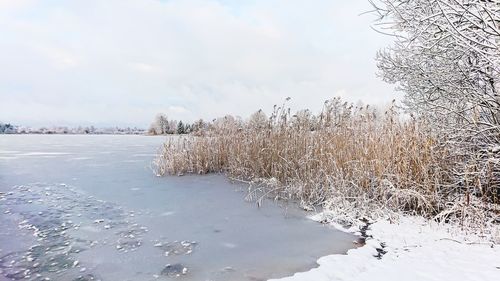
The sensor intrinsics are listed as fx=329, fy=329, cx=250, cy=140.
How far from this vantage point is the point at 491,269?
2.63m

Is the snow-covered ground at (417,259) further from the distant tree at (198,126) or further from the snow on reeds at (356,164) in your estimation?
the distant tree at (198,126)

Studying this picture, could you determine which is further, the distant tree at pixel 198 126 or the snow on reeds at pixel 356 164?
the distant tree at pixel 198 126

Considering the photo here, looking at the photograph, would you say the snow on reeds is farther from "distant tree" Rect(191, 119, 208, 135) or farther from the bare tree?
"distant tree" Rect(191, 119, 208, 135)

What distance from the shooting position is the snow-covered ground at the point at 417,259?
260 centimetres

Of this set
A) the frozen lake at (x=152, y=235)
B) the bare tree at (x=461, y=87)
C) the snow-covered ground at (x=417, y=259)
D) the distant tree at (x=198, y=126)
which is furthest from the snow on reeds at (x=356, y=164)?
the distant tree at (x=198, y=126)

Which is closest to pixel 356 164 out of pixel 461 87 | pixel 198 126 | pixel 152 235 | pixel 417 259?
pixel 461 87

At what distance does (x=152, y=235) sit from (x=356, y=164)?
3133mm

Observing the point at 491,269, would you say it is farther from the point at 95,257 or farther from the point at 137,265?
the point at 95,257

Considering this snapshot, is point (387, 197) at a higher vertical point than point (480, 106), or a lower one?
lower

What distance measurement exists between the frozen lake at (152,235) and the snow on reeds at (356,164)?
27.0 inches

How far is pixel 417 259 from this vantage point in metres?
2.94

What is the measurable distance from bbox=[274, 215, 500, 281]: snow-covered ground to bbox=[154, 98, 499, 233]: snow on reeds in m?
0.44

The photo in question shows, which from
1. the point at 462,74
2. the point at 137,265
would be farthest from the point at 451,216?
the point at 137,265

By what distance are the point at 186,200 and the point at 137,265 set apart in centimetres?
277
